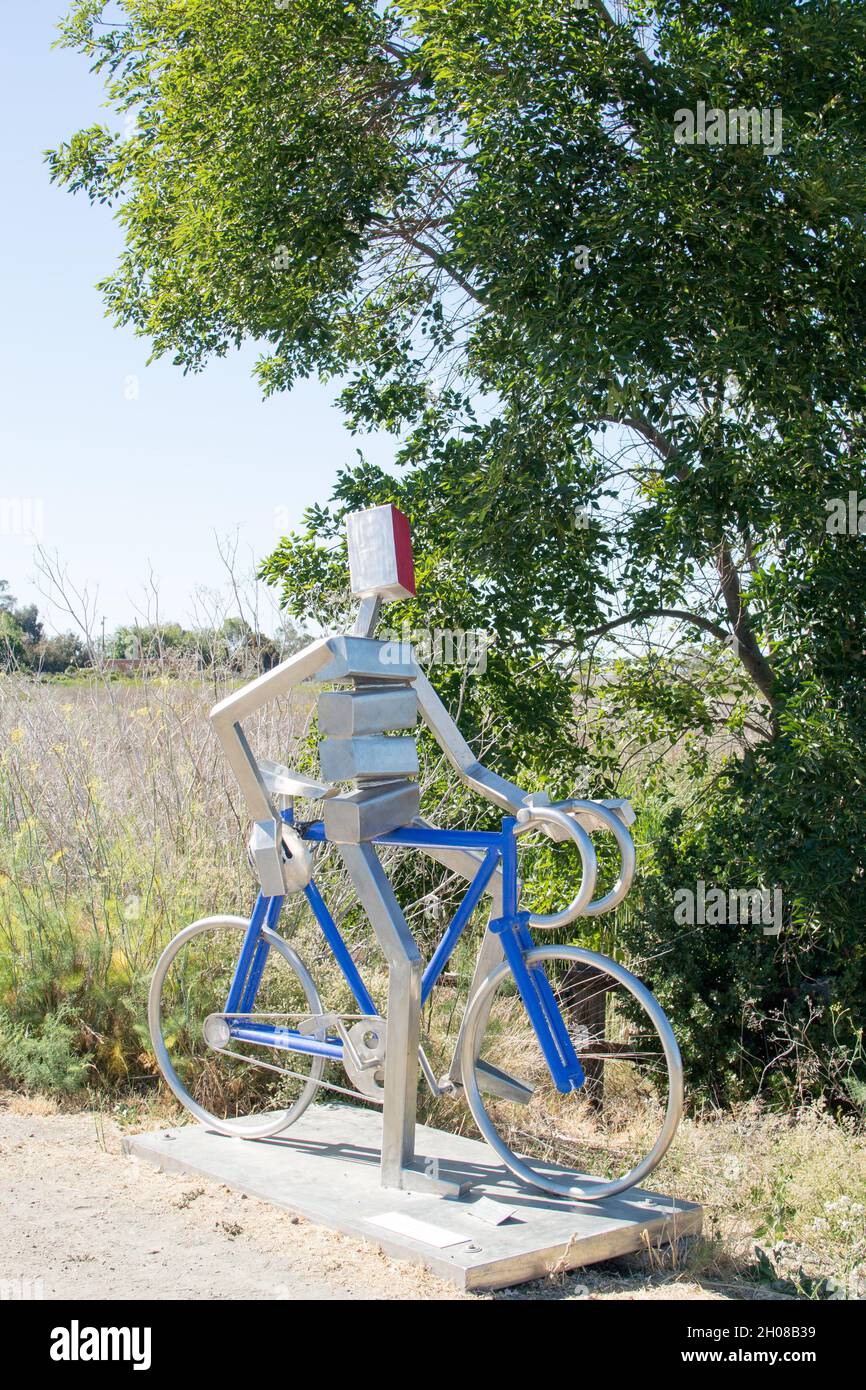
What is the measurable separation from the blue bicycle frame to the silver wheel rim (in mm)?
111

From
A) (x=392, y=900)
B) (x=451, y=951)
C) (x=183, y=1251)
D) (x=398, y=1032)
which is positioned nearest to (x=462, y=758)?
(x=392, y=900)

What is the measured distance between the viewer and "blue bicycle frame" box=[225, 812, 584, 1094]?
359 cm

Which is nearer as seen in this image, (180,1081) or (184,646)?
(180,1081)

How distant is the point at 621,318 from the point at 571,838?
2.64 metres

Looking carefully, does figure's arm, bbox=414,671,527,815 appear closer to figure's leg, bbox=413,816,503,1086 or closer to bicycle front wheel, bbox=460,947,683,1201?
figure's leg, bbox=413,816,503,1086

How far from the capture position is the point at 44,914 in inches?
230

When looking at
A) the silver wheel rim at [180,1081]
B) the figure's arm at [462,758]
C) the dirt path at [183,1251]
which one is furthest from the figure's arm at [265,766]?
the dirt path at [183,1251]

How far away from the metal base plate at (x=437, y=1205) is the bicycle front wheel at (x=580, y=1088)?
0.40ft

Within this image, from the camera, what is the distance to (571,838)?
3660 millimetres

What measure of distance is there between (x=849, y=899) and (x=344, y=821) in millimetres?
A: 2683

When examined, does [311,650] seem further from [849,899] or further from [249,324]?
[249,324]

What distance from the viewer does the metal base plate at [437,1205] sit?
10.8ft

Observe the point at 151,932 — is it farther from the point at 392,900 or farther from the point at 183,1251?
the point at 183,1251
